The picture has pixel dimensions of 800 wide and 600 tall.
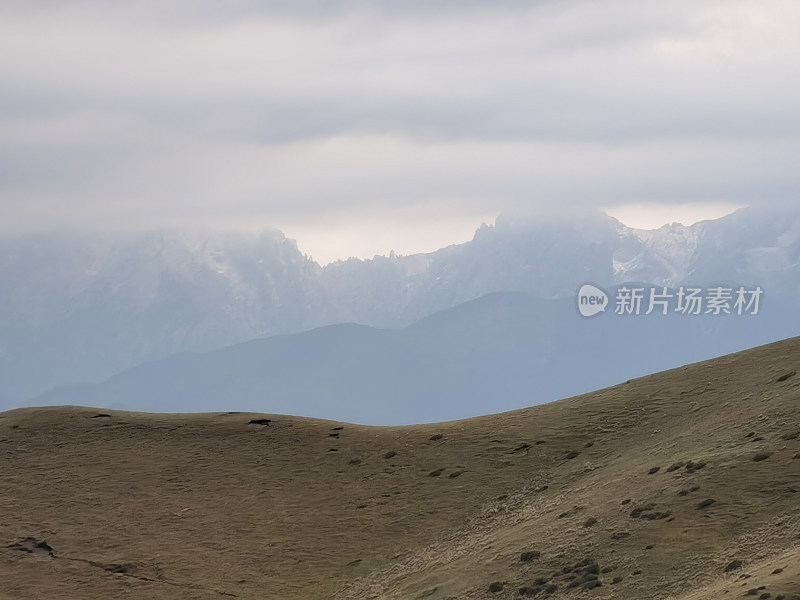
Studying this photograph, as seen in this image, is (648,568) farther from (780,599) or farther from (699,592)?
(780,599)

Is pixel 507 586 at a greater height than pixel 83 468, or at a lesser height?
lesser

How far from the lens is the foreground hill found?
54.7 m

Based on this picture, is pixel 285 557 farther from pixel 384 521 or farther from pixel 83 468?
pixel 83 468

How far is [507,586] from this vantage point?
55.2 metres

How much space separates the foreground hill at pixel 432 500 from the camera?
54656 millimetres

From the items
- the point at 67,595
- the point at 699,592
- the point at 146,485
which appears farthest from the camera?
the point at 146,485

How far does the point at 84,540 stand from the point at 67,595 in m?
8.24

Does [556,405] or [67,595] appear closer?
[67,595]

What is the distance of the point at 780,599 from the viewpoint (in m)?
41.2

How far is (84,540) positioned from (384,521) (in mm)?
20066

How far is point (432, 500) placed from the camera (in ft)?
245

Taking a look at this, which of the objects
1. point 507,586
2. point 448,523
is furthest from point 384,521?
point 507,586

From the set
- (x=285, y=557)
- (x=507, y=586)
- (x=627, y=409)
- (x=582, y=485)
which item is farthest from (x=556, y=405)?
(x=507, y=586)

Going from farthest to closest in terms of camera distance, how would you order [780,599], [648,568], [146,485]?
[146,485], [648,568], [780,599]
